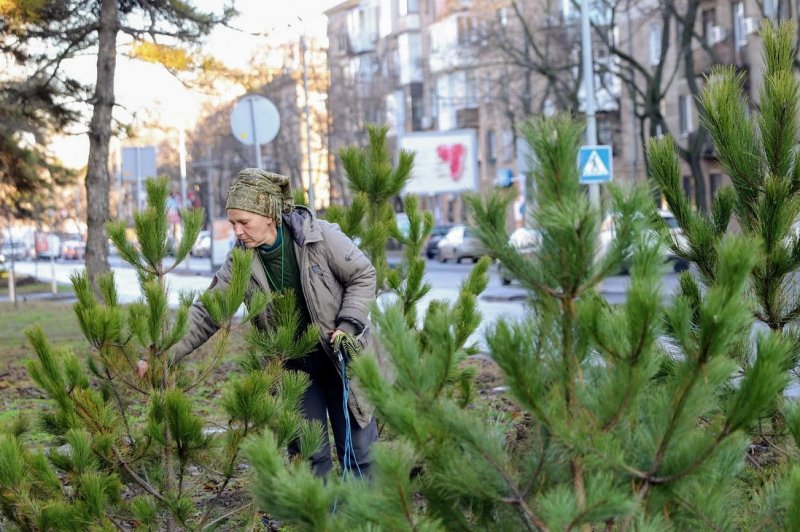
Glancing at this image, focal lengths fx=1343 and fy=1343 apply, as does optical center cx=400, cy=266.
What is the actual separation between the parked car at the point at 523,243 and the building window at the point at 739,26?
46.3 m

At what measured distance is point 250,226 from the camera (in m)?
4.99

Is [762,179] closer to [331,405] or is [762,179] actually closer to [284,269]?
[284,269]

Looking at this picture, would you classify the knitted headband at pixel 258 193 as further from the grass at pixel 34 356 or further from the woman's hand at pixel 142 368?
the woman's hand at pixel 142 368

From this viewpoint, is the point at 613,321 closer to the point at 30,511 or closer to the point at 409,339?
the point at 409,339

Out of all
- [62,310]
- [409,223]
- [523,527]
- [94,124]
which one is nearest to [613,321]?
[523,527]

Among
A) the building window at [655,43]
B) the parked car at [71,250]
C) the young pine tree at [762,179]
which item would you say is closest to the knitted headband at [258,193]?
the young pine tree at [762,179]

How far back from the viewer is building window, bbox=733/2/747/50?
47312mm

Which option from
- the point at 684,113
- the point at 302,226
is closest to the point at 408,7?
the point at 684,113

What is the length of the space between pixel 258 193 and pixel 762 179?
1.80 m

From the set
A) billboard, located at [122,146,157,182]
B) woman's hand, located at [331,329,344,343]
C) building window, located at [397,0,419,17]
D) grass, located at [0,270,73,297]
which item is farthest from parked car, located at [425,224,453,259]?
woman's hand, located at [331,329,344,343]

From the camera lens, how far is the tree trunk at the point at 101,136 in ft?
51.9

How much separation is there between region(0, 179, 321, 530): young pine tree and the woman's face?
21cm

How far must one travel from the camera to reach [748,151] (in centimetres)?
447

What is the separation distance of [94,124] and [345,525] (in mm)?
13943
